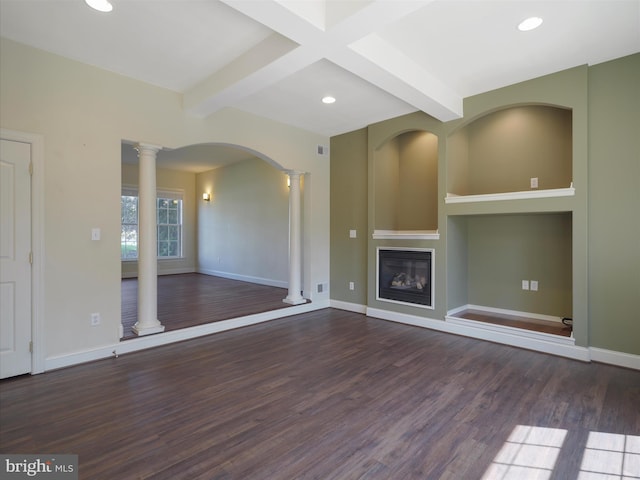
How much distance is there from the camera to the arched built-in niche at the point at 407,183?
5117 millimetres

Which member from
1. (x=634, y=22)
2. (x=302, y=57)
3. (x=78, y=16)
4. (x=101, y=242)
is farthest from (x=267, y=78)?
(x=634, y=22)

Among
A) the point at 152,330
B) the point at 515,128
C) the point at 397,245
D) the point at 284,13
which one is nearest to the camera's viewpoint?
the point at 284,13

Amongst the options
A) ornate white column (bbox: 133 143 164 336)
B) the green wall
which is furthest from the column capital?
the green wall

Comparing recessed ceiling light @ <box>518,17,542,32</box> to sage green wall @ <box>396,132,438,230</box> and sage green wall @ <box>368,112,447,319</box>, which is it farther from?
sage green wall @ <box>396,132,438,230</box>

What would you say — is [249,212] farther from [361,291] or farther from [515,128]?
[515,128]

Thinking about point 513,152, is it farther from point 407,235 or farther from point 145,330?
point 145,330

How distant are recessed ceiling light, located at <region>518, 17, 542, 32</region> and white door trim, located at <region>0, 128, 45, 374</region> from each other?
4.16 meters

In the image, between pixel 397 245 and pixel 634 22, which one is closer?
pixel 634 22

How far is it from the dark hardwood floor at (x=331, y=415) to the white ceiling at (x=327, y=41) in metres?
2.70

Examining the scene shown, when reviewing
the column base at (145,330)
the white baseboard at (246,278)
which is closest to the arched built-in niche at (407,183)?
the white baseboard at (246,278)

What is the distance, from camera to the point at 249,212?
793 cm

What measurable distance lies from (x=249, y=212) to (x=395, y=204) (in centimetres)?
380

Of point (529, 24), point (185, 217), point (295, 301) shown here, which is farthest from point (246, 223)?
point (529, 24)
